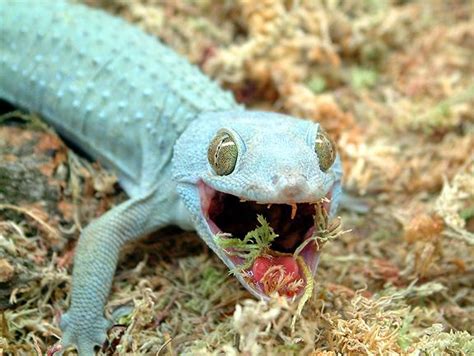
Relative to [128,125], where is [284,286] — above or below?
below

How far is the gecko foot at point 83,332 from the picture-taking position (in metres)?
3.16

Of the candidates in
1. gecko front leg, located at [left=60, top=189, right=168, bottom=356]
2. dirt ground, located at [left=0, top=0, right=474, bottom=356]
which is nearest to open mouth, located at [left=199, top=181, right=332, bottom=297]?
dirt ground, located at [left=0, top=0, right=474, bottom=356]

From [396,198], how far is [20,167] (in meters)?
2.65

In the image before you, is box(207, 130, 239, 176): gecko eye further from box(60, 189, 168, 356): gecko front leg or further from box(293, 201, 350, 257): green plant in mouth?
box(60, 189, 168, 356): gecko front leg

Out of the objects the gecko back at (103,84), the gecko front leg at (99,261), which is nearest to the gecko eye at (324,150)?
the gecko back at (103,84)

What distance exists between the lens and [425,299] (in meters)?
3.54

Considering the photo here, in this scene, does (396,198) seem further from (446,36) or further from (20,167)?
(20,167)

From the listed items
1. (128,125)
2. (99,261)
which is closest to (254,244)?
(99,261)

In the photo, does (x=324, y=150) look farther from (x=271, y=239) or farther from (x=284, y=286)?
(x=284, y=286)

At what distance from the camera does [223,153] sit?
10.1 ft

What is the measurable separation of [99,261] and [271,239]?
1.09 m

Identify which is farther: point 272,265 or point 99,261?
point 99,261

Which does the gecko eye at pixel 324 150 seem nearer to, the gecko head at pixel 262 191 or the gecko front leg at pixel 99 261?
the gecko head at pixel 262 191

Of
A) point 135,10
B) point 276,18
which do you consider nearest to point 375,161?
point 276,18
